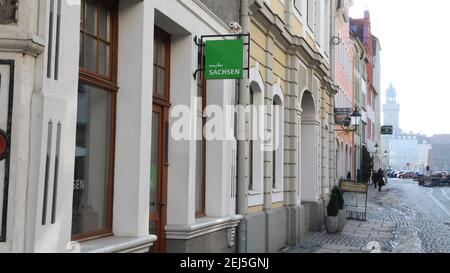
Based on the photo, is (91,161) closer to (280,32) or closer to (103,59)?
(103,59)

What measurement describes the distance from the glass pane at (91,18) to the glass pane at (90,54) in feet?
0.30

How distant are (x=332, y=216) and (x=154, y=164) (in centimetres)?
954

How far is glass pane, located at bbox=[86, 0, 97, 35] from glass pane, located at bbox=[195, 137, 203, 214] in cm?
318

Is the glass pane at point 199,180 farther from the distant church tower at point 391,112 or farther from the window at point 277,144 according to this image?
the distant church tower at point 391,112

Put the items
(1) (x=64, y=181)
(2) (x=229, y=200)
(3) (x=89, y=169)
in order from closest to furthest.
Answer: (1) (x=64, y=181)
(3) (x=89, y=169)
(2) (x=229, y=200)

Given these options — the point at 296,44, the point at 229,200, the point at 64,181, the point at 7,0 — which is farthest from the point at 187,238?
the point at 296,44

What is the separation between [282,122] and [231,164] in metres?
4.42

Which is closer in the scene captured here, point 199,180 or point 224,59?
point 224,59

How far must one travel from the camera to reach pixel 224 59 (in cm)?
792

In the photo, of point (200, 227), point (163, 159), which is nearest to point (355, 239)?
point (200, 227)

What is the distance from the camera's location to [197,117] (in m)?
8.42

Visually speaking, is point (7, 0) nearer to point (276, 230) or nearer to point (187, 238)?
point (187, 238)

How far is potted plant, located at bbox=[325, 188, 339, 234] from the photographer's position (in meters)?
15.7

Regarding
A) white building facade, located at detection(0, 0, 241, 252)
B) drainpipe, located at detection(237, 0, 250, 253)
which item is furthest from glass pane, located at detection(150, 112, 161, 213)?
drainpipe, located at detection(237, 0, 250, 253)
